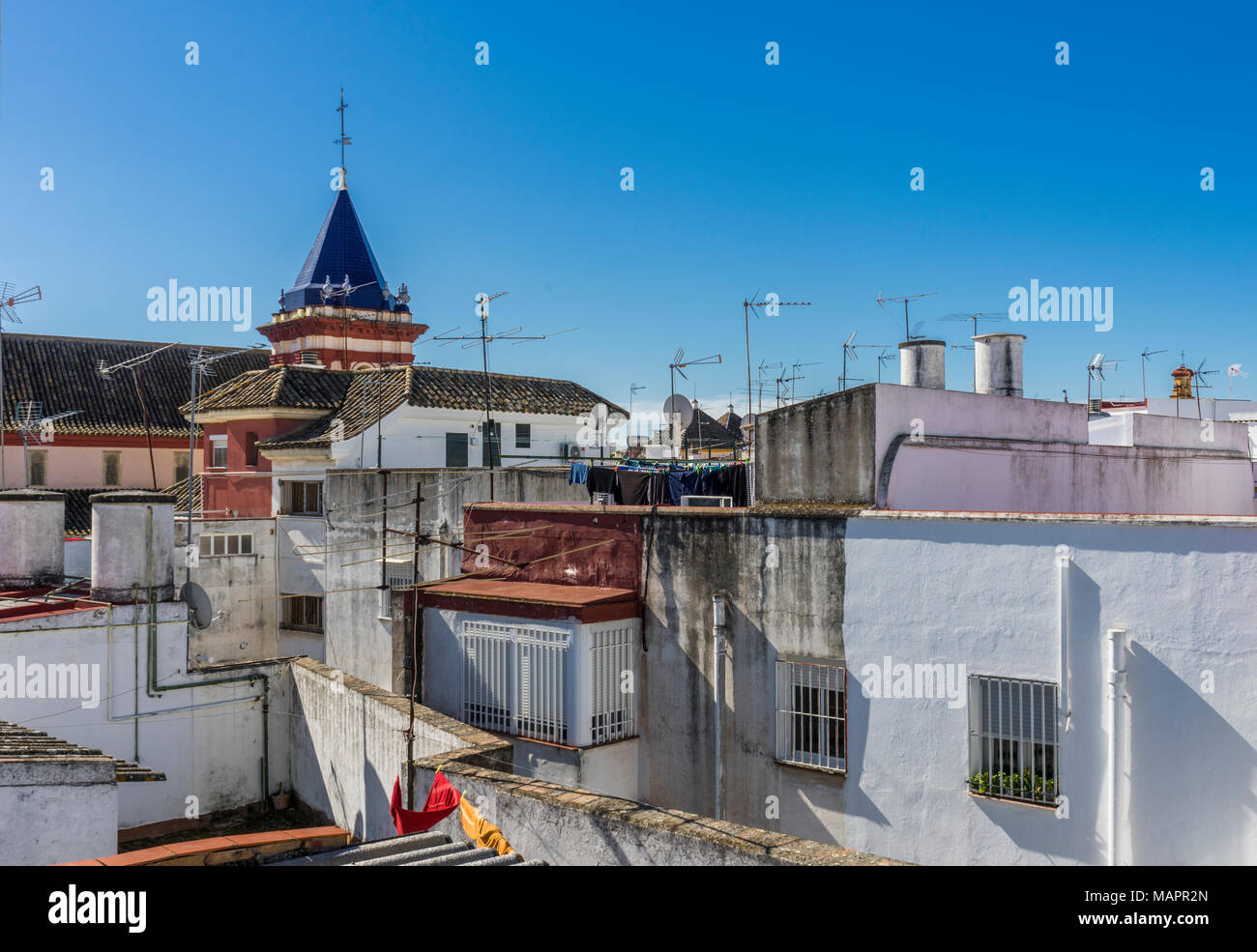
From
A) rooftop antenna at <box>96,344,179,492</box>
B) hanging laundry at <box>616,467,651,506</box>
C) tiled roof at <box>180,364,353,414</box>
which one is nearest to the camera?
hanging laundry at <box>616,467,651,506</box>

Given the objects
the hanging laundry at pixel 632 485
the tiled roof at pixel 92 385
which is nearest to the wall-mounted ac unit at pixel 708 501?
the hanging laundry at pixel 632 485

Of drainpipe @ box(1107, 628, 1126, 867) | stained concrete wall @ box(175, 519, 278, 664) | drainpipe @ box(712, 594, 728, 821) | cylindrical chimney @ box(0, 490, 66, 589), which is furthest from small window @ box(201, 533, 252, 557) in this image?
drainpipe @ box(1107, 628, 1126, 867)

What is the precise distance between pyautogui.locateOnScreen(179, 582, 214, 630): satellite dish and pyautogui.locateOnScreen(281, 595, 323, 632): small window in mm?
6736

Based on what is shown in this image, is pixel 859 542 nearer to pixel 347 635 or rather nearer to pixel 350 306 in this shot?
pixel 347 635

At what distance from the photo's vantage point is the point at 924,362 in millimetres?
14273

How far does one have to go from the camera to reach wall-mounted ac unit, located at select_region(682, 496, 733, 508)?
47.5 feet

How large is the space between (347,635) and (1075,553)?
14.9m

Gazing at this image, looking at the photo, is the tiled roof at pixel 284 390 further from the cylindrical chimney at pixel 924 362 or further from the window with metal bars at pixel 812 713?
the window with metal bars at pixel 812 713

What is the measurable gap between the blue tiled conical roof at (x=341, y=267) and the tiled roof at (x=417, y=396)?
32.6ft

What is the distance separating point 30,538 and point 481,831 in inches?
476

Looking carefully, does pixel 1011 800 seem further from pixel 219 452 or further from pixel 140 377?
pixel 140 377

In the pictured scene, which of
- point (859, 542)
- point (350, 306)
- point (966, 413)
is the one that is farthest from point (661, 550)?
point (350, 306)

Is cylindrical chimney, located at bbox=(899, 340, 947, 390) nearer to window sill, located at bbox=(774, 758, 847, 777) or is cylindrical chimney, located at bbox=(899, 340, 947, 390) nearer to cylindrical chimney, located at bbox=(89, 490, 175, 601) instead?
window sill, located at bbox=(774, 758, 847, 777)
